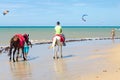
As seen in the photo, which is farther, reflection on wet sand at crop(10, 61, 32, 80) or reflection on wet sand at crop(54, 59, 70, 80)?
reflection on wet sand at crop(10, 61, 32, 80)

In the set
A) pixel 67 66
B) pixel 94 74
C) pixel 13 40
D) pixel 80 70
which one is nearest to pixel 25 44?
pixel 13 40

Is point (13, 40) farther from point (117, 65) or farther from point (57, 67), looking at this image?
point (117, 65)

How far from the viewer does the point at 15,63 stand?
18.3m

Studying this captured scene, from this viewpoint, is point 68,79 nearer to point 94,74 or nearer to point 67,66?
point 94,74

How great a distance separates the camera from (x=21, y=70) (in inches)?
616

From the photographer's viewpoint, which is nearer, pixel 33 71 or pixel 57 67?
pixel 33 71

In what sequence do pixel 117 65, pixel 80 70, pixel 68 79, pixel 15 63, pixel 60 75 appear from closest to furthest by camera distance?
1. pixel 68 79
2. pixel 60 75
3. pixel 80 70
4. pixel 117 65
5. pixel 15 63

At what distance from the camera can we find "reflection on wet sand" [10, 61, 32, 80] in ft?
45.0

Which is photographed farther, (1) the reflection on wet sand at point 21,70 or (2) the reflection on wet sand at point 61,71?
(1) the reflection on wet sand at point 21,70

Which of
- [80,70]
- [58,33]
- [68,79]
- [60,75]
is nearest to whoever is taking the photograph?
[68,79]

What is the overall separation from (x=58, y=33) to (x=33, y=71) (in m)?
4.86

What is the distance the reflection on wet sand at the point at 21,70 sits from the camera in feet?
45.0

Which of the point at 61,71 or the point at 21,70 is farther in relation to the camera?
the point at 21,70

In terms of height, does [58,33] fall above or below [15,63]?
above
